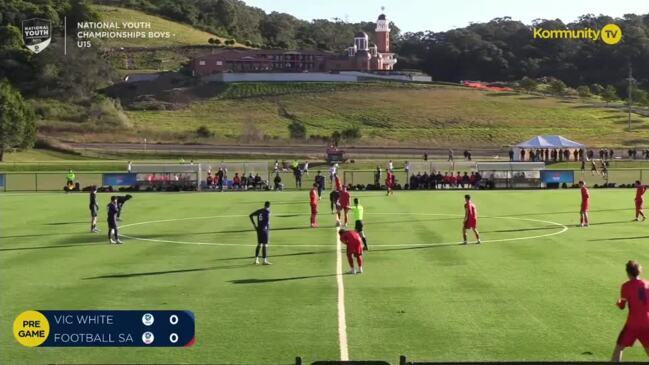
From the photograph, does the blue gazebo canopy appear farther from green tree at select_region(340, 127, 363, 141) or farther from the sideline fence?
green tree at select_region(340, 127, 363, 141)

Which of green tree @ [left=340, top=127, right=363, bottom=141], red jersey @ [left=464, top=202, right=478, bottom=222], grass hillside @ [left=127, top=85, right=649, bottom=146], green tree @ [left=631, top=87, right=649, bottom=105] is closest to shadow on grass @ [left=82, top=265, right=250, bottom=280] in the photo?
red jersey @ [left=464, top=202, right=478, bottom=222]

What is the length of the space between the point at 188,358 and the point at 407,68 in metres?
187

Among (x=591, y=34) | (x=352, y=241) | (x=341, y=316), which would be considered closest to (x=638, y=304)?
(x=341, y=316)

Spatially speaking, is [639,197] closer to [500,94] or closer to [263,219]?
[263,219]

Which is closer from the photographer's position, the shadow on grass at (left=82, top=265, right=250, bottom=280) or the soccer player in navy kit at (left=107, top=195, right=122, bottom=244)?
the shadow on grass at (left=82, top=265, right=250, bottom=280)

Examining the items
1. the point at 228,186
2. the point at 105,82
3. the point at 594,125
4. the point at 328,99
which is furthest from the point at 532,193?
the point at 105,82

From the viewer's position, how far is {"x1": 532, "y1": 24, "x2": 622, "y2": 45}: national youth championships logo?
16275cm

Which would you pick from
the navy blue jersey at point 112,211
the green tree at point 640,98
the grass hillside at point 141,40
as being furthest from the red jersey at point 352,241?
the grass hillside at point 141,40

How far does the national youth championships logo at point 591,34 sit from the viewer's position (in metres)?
163

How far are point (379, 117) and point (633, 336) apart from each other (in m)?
129

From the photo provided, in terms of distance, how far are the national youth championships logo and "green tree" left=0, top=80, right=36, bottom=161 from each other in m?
105

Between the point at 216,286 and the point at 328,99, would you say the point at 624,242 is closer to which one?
the point at 216,286

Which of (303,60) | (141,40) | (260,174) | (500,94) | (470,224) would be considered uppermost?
(141,40)

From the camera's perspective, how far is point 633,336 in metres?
12.9
